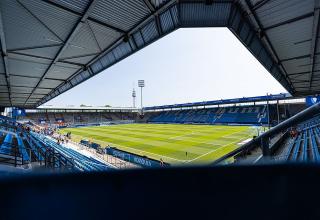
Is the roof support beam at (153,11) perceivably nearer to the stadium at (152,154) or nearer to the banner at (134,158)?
the stadium at (152,154)

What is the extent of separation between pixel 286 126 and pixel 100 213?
2.27 m

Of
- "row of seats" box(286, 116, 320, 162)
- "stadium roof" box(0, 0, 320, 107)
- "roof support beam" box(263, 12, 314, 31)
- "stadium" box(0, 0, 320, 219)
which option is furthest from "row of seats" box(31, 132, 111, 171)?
"roof support beam" box(263, 12, 314, 31)

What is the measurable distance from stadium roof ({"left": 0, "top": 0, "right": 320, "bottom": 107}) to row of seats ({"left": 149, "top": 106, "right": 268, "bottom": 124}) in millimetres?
38750

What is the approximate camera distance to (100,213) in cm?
150

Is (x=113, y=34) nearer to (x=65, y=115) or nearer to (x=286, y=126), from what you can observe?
(x=286, y=126)

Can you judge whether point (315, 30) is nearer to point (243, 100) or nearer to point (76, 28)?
point (76, 28)

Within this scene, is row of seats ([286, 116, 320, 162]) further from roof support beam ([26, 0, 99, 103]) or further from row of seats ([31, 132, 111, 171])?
roof support beam ([26, 0, 99, 103])

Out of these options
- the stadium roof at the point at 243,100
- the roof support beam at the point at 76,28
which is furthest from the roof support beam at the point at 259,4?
the stadium roof at the point at 243,100

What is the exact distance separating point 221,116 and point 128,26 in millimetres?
50264

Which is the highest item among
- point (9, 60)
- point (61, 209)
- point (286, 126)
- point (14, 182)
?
point (9, 60)

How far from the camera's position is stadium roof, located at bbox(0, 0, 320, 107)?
5918mm

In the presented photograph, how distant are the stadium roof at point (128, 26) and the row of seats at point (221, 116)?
3875 centimetres

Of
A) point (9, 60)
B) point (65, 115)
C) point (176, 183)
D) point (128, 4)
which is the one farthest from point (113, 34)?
point (65, 115)

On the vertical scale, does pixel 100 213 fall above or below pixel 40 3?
below
